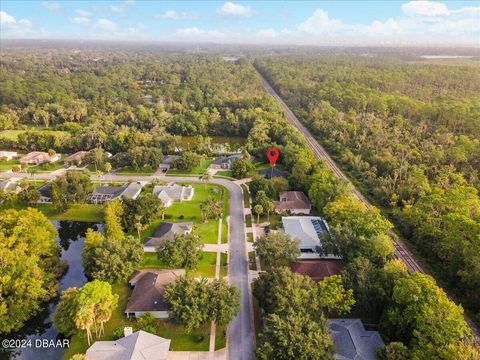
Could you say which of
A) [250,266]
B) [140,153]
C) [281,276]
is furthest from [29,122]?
[281,276]

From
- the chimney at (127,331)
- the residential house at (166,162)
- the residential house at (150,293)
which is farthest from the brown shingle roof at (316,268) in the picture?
the residential house at (166,162)

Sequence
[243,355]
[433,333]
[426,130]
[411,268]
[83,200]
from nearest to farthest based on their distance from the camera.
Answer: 1. [433,333]
2. [243,355]
3. [411,268]
4. [83,200]
5. [426,130]

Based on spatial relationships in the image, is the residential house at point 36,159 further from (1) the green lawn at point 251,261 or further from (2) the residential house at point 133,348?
(2) the residential house at point 133,348

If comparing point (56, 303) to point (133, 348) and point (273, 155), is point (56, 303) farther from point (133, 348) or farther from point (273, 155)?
point (273, 155)

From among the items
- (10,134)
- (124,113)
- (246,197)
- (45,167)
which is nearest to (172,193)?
(246,197)

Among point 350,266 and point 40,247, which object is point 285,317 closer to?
point 350,266

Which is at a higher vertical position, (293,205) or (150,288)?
(293,205)
